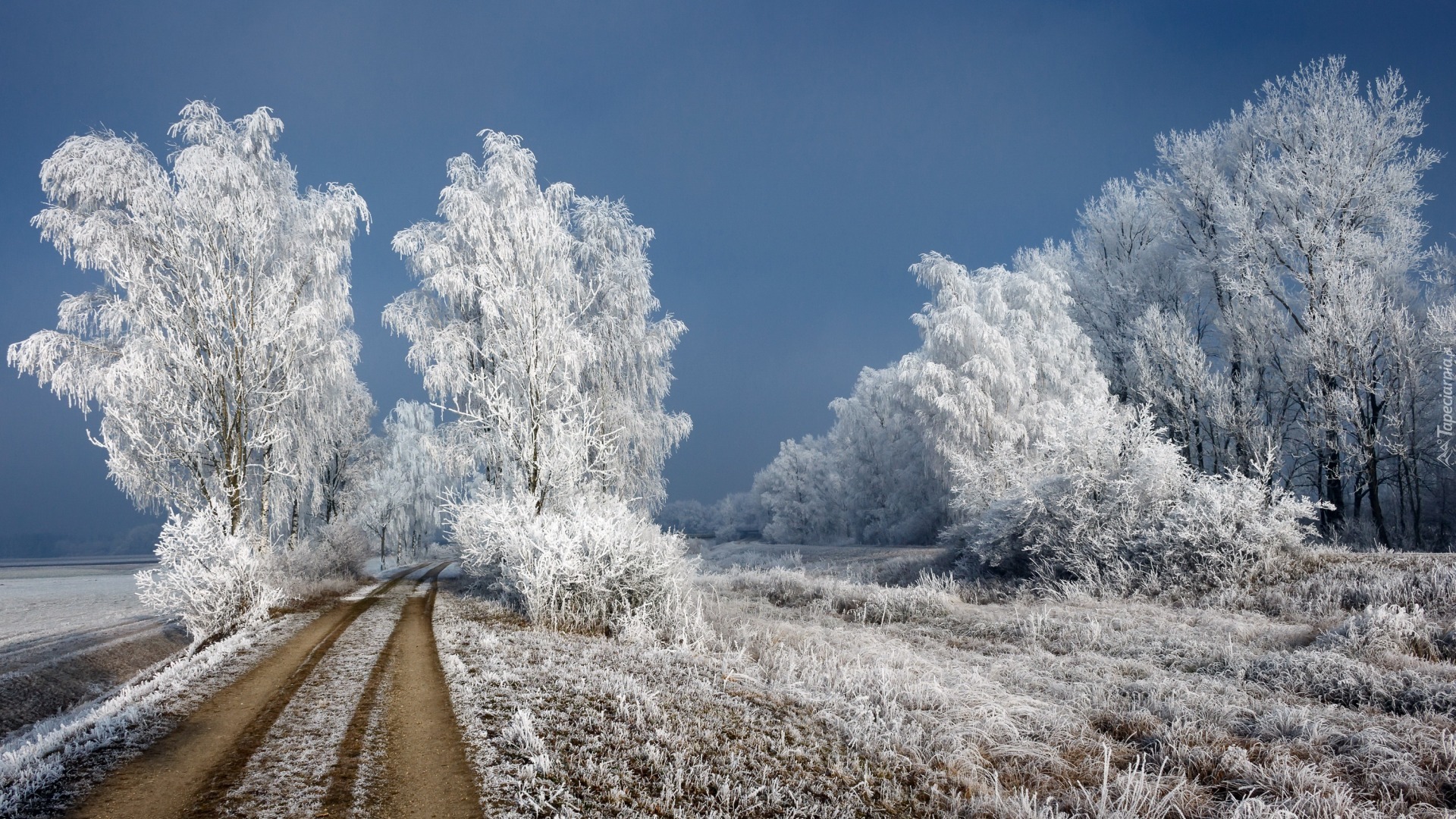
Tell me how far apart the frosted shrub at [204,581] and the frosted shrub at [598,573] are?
4561 mm

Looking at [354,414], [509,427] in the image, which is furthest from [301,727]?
[354,414]

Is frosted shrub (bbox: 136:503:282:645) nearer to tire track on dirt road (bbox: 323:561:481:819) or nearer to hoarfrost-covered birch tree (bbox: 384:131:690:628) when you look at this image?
hoarfrost-covered birch tree (bbox: 384:131:690:628)

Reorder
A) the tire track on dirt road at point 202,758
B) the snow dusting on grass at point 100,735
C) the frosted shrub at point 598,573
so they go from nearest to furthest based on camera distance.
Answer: the tire track on dirt road at point 202,758 → the snow dusting on grass at point 100,735 → the frosted shrub at point 598,573

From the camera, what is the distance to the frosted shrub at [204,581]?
9.99 m

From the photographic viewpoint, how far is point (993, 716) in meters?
5.11

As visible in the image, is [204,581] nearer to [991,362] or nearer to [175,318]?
[175,318]

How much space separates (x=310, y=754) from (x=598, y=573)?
576cm

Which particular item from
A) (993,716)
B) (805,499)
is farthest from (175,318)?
(805,499)

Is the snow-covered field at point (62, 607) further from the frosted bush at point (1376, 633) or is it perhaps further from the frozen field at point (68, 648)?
the frosted bush at point (1376, 633)

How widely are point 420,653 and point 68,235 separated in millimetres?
13269

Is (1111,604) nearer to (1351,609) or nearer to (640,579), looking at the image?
(1351,609)

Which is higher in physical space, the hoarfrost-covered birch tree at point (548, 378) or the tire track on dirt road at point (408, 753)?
the hoarfrost-covered birch tree at point (548, 378)

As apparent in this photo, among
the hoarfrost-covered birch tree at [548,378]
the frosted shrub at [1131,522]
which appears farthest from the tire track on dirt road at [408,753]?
the frosted shrub at [1131,522]

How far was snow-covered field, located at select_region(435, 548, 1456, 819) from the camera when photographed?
12.2ft
